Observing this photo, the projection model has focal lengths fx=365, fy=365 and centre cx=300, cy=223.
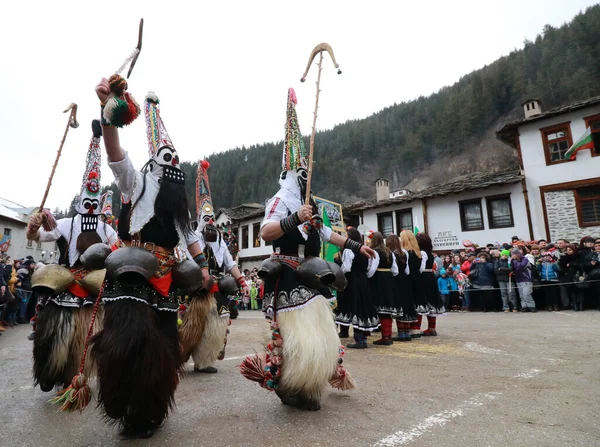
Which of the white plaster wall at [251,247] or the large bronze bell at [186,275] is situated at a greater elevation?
the white plaster wall at [251,247]

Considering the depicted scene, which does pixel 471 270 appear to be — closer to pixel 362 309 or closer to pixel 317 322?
pixel 362 309

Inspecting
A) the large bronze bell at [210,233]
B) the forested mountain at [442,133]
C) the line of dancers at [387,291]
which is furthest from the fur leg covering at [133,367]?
the forested mountain at [442,133]

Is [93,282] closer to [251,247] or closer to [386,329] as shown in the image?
[386,329]

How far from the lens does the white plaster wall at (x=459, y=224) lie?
19.2 metres

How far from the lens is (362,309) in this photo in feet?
19.8

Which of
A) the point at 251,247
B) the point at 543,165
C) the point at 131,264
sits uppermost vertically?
the point at 543,165

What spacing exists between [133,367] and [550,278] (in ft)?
43.0

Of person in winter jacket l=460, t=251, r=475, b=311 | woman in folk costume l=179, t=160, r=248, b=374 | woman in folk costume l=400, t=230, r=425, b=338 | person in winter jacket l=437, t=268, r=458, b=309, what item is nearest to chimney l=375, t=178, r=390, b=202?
person in winter jacket l=460, t=251, r=475, b=311

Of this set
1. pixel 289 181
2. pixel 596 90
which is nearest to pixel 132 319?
pixel 289 181

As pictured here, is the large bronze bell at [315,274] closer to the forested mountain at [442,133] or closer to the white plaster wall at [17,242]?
the white plaster wall at [17,242]

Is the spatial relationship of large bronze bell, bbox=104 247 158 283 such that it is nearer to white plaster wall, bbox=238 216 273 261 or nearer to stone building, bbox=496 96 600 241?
stone building, bbox=496 96 600 241

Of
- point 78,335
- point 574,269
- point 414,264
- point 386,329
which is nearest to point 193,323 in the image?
point 78,335

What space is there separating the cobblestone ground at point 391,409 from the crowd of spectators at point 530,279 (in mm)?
7104

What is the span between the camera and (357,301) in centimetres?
614
